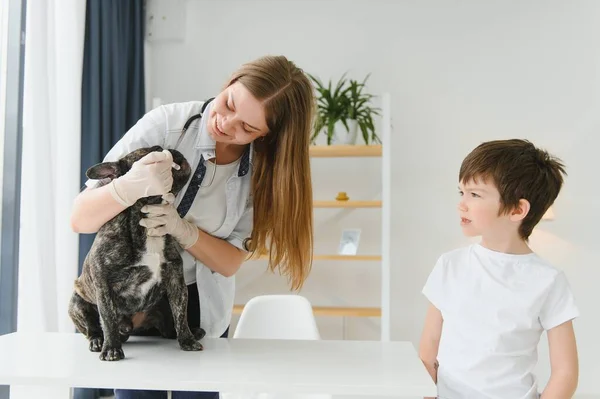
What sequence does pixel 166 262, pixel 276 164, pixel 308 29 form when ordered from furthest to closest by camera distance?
1. pixel 308 29
2. pixel 276 164
3. pixel 166 262

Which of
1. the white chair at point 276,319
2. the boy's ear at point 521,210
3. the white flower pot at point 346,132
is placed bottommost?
the white chair at point 276,319

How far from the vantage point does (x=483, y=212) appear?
136cm

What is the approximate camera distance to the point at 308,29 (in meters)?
3.79

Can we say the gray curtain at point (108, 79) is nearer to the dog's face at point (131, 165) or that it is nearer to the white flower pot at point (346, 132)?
the white flower pot at point (346, 132)

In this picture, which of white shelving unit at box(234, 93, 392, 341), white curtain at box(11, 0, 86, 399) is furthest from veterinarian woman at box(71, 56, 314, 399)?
white shelving unit at box(234, 93, 392, 341)

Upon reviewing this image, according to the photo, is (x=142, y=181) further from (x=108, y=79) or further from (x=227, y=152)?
(x=108, y=79)

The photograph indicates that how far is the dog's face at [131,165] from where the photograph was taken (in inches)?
44.3

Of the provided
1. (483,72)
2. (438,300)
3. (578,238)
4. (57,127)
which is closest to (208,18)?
(57,127)

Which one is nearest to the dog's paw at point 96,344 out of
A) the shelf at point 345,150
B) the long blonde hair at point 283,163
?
the long blonde hair at point 283,163

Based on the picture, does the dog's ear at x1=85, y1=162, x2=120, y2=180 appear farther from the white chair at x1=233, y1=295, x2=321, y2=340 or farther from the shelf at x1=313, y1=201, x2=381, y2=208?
the shelf at x1=313, y1=201, x2=381, y2=208

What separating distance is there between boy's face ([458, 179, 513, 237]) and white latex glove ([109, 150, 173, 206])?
693 millimetres

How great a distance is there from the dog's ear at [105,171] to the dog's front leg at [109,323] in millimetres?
202

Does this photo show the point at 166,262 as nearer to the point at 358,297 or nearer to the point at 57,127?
the point at 57,127

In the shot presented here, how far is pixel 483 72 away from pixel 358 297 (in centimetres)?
160
